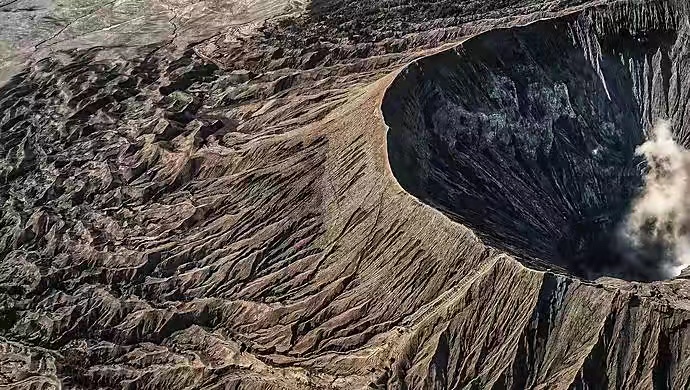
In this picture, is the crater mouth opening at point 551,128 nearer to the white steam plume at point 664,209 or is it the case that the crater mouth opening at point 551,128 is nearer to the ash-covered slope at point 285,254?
the white steam plume at point 664,209

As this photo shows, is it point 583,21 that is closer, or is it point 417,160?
point 417,160

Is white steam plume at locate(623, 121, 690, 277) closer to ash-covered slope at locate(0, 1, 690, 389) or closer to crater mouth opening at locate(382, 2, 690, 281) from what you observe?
crater mouth opening at locate(382, 2, 690, 281)

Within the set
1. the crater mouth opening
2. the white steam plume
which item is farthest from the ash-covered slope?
the white steam plume

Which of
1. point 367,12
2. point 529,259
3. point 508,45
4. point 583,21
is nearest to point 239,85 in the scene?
point 367,12

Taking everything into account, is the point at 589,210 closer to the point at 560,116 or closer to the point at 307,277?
the point at 560,116

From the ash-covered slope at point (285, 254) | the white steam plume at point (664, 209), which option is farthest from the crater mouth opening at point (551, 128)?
the ash-covered slope at point (285, 254)

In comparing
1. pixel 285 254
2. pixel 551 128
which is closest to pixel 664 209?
pixel 551 128

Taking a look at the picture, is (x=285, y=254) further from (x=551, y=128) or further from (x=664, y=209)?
(x=664, y=209)
